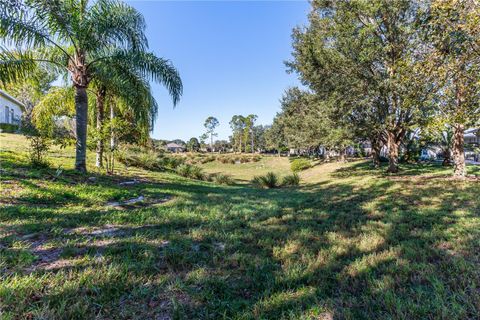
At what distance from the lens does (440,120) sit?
7.88 metres

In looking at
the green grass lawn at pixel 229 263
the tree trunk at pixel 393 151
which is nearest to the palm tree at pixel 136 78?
the green grass lawn at pixel 229 263

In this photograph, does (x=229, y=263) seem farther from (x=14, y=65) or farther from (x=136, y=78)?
(x=14, y=65)

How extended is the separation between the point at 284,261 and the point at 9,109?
32273mm

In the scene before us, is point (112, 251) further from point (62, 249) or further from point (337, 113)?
point (337, 113)

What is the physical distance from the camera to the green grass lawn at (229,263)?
1.84 metres

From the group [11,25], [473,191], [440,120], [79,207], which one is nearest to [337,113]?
[440,120]

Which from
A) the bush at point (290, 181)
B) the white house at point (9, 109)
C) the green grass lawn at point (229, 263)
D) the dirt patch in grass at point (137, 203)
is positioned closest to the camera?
the green grass lawn at point (229, 263)

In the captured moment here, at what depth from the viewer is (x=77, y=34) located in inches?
266

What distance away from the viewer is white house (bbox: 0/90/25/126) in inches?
864

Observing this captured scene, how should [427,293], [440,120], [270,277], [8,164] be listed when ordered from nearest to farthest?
[427,293]
[270,277]
[8,164]
[440,120]

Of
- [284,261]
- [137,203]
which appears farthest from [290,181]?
[284,261]

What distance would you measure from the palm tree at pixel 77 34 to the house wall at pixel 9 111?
20.8 meters

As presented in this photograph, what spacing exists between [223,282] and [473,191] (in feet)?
27.2

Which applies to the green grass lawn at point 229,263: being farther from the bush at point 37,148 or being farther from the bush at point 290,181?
the bush at point 290,181
